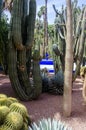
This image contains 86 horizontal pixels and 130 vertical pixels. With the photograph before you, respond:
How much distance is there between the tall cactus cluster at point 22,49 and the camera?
8055mm

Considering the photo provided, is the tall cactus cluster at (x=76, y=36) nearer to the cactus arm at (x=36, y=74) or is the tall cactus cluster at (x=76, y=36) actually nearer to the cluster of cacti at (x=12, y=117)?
the cactus arm at (x=36, y=74)

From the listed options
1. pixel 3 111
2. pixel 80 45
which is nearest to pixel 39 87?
pixel 80 45

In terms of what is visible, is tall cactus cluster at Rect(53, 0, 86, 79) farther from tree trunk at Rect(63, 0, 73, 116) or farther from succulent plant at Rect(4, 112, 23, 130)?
succulent plant at Rect(4, 112, 23, 130)

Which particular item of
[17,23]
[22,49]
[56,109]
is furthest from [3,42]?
[56,109]

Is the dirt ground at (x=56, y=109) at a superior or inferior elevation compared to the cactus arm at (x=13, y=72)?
inferior

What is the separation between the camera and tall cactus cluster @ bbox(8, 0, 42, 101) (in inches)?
317

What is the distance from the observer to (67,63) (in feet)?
21.4

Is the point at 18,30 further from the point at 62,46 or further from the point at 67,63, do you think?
the point at 62,46

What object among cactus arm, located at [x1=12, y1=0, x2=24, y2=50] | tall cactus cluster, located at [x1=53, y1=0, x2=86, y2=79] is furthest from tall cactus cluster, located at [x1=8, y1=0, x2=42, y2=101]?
tall cactus cluster, located at [x1=53, y1=0, x2=86, y2=79]

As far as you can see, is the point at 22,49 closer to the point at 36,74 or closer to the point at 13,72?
the point at 13,72

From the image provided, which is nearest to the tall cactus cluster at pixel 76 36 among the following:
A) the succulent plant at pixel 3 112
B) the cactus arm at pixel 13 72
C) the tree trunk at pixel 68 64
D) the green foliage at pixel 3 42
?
the green foliage at pixel 3 42

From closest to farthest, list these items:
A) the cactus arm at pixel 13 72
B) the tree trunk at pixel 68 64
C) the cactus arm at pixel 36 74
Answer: the tree trunk at pixel 68 64
the cactus arm at pixel 13 72
the cactus arm at pixel 36 74

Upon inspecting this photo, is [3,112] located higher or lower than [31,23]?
lower

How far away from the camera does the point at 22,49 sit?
8.33 m
